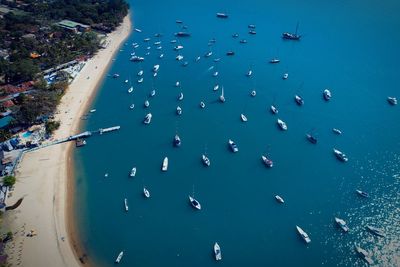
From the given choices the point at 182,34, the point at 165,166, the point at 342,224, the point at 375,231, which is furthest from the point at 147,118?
the point at 182,34

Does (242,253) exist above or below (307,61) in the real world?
below

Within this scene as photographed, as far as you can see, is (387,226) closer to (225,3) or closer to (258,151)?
(258,151)

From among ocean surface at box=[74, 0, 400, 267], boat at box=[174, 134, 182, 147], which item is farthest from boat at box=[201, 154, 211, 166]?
boat at box=[174, 134, 182, 147]

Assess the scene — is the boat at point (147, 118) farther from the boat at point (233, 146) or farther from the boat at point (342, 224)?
the boat at point (342, 224)

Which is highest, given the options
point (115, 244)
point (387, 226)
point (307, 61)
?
point (307, 61)

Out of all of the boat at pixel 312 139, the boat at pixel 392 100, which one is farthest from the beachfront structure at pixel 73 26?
the boat at pixel 392 100

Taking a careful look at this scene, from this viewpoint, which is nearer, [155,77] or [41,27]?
[155,77]

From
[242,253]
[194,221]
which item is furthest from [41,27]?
[242,253]
